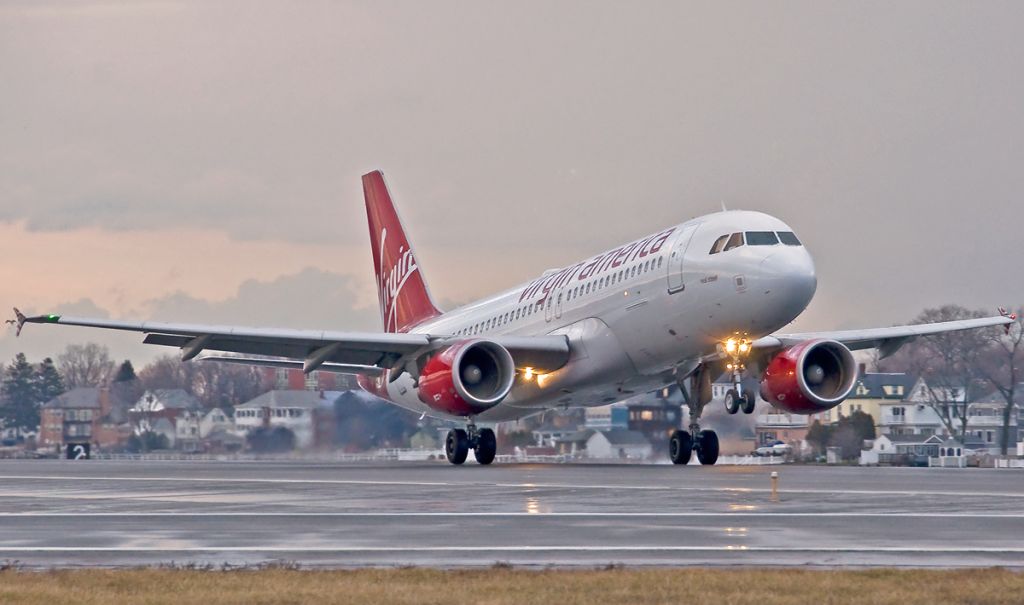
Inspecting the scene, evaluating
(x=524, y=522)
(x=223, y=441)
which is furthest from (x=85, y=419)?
(x=524, y=522)

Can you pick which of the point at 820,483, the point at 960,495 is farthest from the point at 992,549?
the point at 820,483

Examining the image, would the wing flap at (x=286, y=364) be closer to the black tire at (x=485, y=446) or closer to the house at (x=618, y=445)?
the black tire at (x=485, y=446)

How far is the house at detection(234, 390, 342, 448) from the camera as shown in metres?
53.0

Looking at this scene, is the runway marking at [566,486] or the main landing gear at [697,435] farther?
the main landing gear at [697,435]

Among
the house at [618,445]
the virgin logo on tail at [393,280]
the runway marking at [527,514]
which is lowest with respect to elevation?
the runway marking at [527,514]

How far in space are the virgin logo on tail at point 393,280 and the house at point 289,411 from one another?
3.27 m

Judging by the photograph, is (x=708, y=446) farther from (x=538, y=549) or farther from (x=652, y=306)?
(x=538, y=549)

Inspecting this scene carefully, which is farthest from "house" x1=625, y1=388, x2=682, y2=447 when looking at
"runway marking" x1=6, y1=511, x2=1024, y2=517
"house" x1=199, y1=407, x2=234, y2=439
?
"runway marking" x1=6, y1=511, x2=1024, y2=517

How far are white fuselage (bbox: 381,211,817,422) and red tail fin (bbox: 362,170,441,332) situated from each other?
26.9 ft

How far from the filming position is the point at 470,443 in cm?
4325

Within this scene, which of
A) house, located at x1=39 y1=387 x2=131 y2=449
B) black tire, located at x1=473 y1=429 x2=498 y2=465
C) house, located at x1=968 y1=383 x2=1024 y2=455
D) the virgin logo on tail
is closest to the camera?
black tire, located at x1=473 y1=429 x2=498 y2=465

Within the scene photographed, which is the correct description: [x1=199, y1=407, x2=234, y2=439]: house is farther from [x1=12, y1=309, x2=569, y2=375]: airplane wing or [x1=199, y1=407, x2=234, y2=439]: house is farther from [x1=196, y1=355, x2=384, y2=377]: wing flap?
[x1=12, y1=309, x2=569, y2=375]: airplane wing

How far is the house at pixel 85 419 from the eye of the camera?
70938 mm

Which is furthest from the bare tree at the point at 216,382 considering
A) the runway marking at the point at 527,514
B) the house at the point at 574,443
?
the runway marking at the point at 527,514
